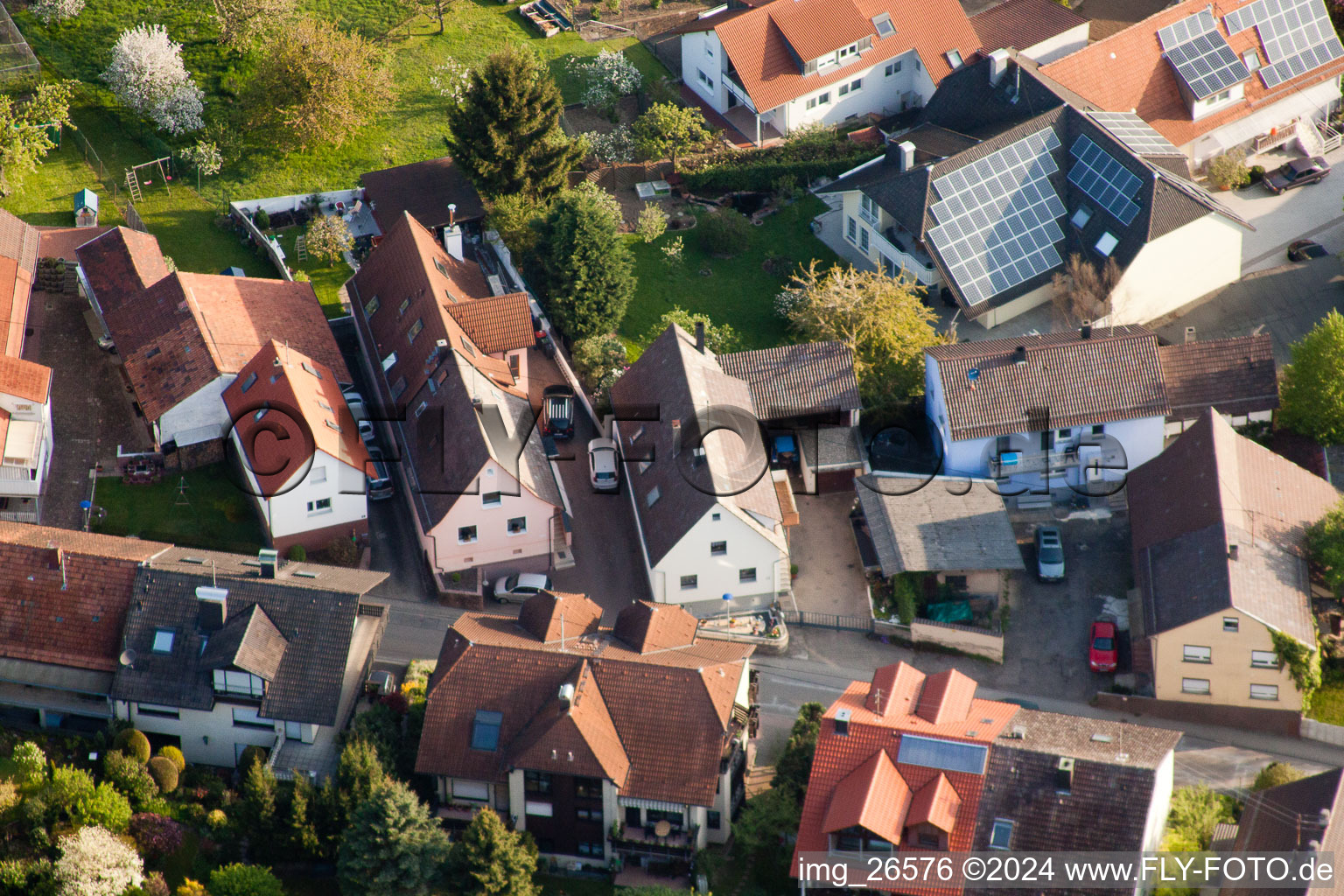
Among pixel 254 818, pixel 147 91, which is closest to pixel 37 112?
pixel 147 91

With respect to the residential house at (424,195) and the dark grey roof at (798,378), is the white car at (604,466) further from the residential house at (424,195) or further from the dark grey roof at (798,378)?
the residential house at (424,195)

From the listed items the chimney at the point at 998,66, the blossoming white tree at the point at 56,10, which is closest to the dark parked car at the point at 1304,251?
the chimney at the point at 998,66

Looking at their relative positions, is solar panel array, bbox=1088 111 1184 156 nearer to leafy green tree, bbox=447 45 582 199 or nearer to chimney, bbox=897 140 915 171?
chimney, bbox=897 140 915 171

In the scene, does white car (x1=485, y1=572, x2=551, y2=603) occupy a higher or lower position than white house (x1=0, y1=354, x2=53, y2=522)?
lower

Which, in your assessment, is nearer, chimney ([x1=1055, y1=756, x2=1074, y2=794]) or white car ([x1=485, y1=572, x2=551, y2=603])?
chimney ([x1=1055, y1=756, x2=1074, y2=794])

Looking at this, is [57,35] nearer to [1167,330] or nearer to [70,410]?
[70,410]

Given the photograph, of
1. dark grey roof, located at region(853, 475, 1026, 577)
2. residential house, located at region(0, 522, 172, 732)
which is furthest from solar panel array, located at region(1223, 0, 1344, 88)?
residential house, located at region(0, 522, 172, 732)

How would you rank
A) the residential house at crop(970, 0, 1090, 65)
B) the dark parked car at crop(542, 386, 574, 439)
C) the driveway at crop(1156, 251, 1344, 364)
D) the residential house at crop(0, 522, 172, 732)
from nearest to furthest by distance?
the residential house at crop(0, 522, 172, 732), the dark parked car at crop(542, 386, 574, 439), the driveway at crop(1156, 251, 1344, 364), the residential house at crop(970, 0, 1090, 65)
